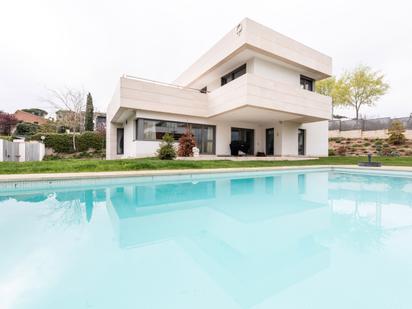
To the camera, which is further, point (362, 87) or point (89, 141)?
point (362, 87)

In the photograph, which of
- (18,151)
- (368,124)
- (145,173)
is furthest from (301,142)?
(18,151)

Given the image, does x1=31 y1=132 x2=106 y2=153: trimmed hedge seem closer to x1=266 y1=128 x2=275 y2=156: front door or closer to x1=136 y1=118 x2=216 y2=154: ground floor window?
x1=136 y1=118 x2=216 y2=154: ground floor window

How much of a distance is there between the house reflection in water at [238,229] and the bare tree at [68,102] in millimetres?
18507

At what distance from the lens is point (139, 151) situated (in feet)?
36.1

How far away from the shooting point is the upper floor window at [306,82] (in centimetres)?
1382

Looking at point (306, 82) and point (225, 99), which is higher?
point (306, 82)

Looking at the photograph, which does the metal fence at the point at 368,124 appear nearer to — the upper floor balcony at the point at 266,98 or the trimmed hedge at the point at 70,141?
the upper floor balcony at the point at 266,98

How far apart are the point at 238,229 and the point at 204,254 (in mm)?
901

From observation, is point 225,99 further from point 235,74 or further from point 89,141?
point 89,141

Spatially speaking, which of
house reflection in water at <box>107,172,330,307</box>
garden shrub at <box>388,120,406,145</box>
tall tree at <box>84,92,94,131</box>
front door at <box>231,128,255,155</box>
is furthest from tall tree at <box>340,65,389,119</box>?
tall tree at <box>84,92,94,131</box>

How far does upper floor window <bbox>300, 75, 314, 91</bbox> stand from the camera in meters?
13.8

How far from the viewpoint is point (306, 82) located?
1415cm

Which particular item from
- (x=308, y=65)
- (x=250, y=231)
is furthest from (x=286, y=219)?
(x=308, y=65)

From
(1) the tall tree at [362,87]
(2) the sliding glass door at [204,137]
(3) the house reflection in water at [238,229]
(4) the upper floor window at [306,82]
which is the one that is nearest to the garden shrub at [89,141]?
(2) the sliding glass door at [204,137]
